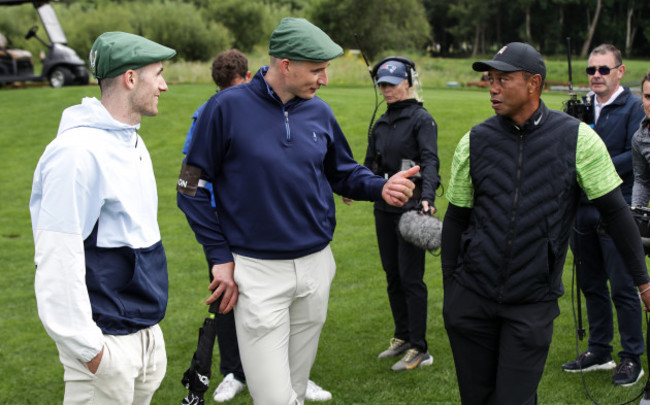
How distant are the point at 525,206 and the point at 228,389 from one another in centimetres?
285

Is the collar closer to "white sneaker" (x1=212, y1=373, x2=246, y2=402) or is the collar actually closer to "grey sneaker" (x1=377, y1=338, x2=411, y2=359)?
"grey sneaker" (x1=377, y1=338, x2=411, y2=359)

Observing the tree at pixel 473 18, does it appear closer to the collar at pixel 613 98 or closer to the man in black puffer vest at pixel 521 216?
the collar at pixel 613 98

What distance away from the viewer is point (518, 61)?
3.33 meters

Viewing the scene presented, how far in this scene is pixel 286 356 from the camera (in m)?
3.65

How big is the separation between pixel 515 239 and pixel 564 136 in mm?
557

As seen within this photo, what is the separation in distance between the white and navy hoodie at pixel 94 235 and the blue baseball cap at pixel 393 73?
2762 mm

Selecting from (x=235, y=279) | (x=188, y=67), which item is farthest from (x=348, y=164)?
(x=188, y=67)

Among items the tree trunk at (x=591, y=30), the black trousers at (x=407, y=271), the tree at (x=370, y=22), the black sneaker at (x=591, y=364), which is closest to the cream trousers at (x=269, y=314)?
the black trousers at (x=407, y=271)

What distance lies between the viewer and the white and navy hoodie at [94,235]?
259 cm

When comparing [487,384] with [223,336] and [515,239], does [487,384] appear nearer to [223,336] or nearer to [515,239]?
[515,239]

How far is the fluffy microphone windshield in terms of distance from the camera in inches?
189

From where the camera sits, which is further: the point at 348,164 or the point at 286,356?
the point at 348,164

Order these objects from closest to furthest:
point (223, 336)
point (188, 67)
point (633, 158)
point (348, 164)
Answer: point (348, 164) < point (633, 158) < point (223, 336) < point (188, 67)

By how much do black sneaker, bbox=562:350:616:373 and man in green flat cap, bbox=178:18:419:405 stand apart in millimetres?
2643
